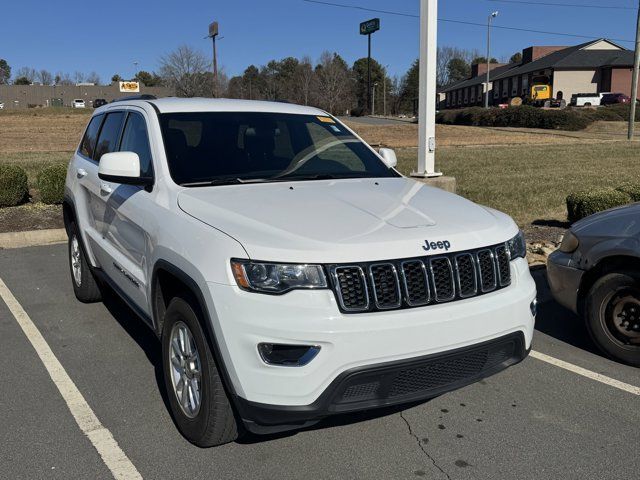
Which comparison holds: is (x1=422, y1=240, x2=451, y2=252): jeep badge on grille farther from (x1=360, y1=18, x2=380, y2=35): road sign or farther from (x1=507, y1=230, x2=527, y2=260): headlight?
(x1=360, y1=18, x2=380, y2=35): road sign

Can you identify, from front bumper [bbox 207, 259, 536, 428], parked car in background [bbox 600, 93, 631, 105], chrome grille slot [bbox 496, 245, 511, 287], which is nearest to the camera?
front bumper [bbox 207, 259, 536, 428]

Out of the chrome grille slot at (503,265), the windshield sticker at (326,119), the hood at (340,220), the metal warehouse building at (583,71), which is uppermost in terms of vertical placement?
the metal warehouse building at (583,71)

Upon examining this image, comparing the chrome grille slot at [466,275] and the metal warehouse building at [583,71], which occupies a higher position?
the metal warehouse building at [583,71]

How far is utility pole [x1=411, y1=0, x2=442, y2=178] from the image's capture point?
9164 millimetres

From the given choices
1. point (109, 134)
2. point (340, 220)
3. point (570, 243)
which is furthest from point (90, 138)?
point (570, 243)

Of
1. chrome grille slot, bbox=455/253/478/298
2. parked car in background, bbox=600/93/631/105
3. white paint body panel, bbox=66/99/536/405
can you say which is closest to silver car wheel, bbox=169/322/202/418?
white paint body panel, bbox=66/99/536/405

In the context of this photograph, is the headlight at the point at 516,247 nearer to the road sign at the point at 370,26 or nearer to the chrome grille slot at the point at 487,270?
the chrome grille slot at the point at 487,270

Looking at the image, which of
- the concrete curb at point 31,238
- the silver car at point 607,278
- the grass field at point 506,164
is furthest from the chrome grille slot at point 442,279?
the concrete curb at point 31,238

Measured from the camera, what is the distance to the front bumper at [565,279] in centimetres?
452

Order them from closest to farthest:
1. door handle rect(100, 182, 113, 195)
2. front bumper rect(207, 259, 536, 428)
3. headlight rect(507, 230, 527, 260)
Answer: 1. front bumper rect(207, 259, 536, 428)
2. headlight rect(507, 230, 527, 260)
3. door handle rect(100, 182, 113, 195)

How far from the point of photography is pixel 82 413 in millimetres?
3531

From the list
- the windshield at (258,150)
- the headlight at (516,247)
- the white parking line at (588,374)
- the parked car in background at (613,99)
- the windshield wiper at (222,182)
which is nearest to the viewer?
the headlight at (516,247)

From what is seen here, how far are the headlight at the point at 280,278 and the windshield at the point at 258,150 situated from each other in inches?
44.6

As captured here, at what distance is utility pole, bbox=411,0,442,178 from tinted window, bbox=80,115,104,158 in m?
5.46
